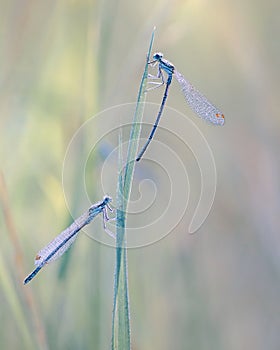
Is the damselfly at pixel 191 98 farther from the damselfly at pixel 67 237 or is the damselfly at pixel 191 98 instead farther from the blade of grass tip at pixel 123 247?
the blade of grass tip at pixel 123 247

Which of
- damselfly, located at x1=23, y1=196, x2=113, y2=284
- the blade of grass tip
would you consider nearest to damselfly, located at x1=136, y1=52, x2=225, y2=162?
damselfly, located at x1=23, y1=196, x2=113, y2=284

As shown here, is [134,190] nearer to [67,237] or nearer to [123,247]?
[67,237]

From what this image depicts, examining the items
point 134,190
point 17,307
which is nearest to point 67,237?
point 17,307

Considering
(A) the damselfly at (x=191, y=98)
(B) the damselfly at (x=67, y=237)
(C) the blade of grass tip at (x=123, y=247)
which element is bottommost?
(C) the blade of grass tip at (x=123, y=247)

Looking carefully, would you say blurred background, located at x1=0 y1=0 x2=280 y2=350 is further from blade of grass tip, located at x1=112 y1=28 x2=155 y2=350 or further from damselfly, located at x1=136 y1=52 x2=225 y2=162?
blade of grass tip, located at x1=112 y1=28 x2=155 y2=350

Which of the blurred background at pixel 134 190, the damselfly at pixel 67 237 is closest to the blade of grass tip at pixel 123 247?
the damselfly at pixel 67 237

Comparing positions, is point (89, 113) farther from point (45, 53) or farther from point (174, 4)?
point (174, 4)

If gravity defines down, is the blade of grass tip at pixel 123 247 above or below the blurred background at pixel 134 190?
below
